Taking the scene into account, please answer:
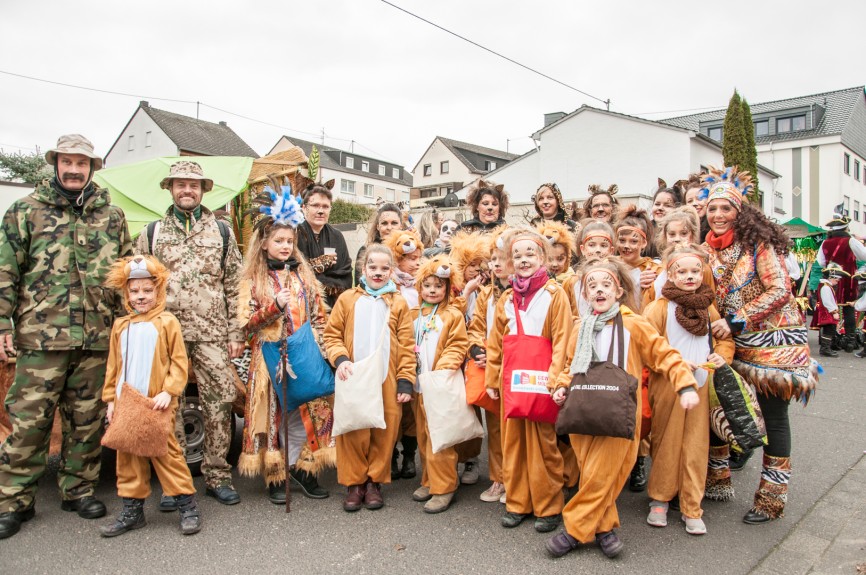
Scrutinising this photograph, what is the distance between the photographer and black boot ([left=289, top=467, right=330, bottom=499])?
427 cm

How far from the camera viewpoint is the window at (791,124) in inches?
1484

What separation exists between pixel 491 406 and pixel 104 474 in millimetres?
3161

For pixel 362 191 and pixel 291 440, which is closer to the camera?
pixel 291 440

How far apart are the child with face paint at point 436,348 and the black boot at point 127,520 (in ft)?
5.76

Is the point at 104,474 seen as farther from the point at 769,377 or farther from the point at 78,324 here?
the point at 769,377

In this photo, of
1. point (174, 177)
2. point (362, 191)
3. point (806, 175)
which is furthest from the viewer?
point (362, 191)

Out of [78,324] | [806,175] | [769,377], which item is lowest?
[769,377]

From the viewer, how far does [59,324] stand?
12.8 ft

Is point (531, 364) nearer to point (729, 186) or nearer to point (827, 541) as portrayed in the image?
point (729, 186)

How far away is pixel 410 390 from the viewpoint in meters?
4.08

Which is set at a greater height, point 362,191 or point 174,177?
point 362,191

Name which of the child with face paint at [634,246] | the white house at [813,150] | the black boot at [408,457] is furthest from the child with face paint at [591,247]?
the white house at [813,150]

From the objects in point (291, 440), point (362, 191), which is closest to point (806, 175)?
point (362, 191)

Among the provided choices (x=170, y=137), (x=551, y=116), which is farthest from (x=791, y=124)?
(x=170, y=137)
